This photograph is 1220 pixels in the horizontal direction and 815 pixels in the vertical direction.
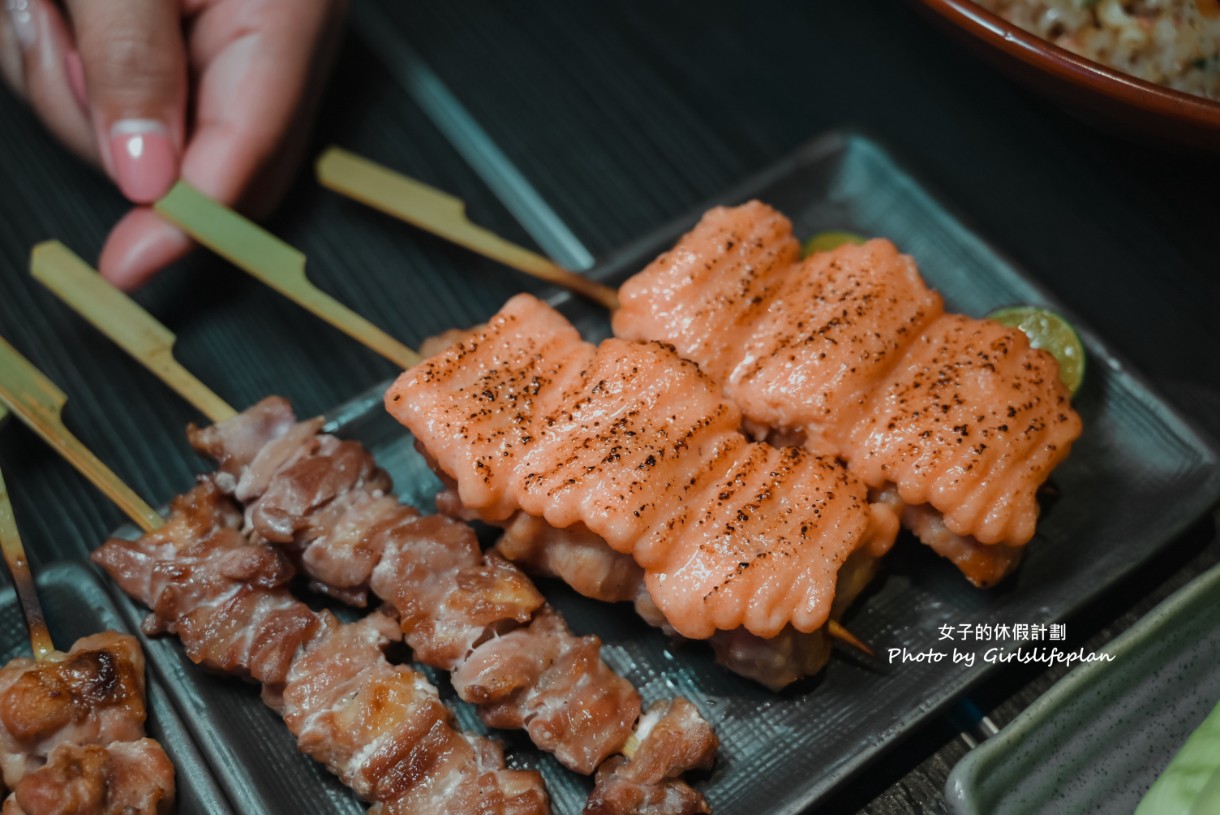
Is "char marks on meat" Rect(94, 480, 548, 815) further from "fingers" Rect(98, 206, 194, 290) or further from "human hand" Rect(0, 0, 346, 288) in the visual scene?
"human hand" Rect(0, 0, 346, 288)

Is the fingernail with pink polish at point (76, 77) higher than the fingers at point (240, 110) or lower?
higher

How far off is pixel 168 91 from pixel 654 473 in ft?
8.32

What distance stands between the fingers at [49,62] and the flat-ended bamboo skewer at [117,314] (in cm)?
80

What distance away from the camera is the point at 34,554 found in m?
3.46

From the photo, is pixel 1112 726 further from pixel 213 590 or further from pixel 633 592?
pixel 213 590

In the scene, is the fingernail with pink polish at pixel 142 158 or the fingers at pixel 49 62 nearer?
the fingernail with pink polish at pixel 142 158

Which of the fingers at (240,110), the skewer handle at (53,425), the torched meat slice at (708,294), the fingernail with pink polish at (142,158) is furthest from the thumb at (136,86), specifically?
the torched meat slice at (708,294)

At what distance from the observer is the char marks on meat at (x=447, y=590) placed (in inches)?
109

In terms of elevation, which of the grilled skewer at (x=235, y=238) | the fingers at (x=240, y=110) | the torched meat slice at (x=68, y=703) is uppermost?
the fingers at (x=240, y=110)

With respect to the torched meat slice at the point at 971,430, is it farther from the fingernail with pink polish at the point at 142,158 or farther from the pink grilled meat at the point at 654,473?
the fingernail with pink polish at the point at 142,158

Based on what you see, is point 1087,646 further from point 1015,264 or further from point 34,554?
point 34,554

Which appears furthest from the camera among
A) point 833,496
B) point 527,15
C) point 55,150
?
point 527,15

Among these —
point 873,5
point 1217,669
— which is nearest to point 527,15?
point 873,5

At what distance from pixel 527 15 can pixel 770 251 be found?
2581 mm
